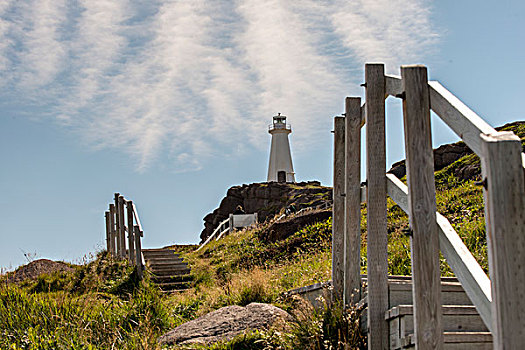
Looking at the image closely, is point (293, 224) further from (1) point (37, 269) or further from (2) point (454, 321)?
(2) point (454, 321)

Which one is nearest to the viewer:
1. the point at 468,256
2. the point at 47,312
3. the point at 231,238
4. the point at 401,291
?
the point at 468,256

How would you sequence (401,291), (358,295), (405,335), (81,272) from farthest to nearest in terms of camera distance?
(81,272)
(358,295)
(401,291)
(405,335)

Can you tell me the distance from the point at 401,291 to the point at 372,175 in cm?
109

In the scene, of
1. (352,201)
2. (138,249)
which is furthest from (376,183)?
(138,249)

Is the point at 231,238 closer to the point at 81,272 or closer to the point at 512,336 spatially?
the point at 81,272

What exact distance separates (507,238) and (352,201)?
3.13 m

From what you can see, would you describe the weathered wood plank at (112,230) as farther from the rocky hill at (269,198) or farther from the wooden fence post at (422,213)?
the wooden fence post at (422,213)

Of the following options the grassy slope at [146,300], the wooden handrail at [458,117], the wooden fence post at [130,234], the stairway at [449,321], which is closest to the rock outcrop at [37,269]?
the grassy slope at [146,300]

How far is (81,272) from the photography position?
13500 mm

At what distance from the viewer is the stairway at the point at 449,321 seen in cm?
445

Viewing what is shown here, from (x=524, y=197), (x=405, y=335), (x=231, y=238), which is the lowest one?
(x=405, y=335)

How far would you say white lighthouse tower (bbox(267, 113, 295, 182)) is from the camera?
157ft

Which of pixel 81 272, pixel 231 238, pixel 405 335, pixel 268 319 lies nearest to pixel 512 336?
pixel 405 335

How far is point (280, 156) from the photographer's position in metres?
48.0
